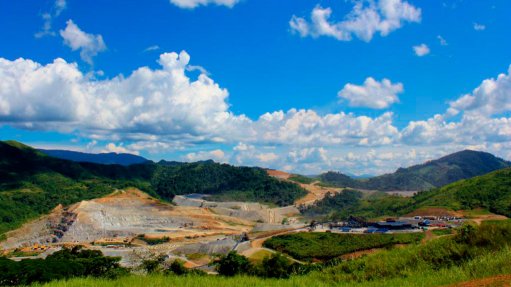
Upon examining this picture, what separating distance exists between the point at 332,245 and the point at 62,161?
149255 mm

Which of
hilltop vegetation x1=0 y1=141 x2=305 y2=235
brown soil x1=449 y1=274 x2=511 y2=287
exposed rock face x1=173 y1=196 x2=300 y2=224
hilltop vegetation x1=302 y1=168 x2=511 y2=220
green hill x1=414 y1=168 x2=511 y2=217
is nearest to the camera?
brown soil x1=449 y1=274 x2=511 y2=287

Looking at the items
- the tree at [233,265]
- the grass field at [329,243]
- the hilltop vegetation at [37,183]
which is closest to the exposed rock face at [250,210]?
the hilltop vegetation at [37,183]

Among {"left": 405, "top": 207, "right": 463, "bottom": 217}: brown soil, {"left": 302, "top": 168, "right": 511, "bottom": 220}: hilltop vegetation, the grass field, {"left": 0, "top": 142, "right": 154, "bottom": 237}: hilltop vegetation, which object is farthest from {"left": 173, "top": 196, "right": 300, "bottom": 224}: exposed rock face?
the grass field

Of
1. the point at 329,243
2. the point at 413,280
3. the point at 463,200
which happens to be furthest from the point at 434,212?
the point at 413,280

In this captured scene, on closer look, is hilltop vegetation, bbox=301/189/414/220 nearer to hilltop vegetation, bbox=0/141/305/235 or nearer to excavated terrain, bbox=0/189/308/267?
excavated terrain, bbox=0/189/308/267

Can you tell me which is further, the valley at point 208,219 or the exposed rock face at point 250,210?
the exposed rock face at point 250,210

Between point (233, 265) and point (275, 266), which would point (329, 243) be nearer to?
point (275, 266)

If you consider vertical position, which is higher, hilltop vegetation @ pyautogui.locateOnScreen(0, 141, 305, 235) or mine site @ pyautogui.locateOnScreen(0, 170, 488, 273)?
hilltop vegetation @ pyautogui.locateOnScreen(0, 141, 305, 235)

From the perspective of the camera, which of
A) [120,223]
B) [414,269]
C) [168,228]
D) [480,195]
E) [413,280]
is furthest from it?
[120,223]

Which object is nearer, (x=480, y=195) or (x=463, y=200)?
(x=480, y=195)

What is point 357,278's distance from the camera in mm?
9609

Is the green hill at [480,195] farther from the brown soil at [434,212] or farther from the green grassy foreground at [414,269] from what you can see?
the green grassy foreground at [414,269]

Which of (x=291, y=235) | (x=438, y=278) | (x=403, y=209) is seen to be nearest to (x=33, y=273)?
(x=438, y=278)

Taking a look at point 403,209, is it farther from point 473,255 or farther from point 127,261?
point 473,255
